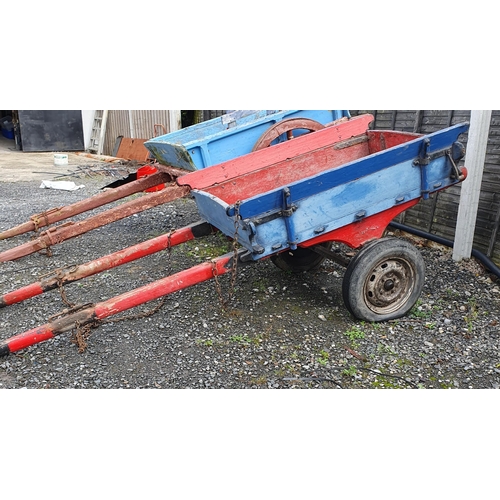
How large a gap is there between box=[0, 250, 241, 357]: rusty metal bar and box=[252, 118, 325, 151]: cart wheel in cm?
244

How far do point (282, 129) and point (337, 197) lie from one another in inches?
91.5

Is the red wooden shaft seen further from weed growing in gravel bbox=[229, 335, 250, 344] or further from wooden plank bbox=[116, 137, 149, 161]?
wooden plank bbox=[116, 137, 149, 161]

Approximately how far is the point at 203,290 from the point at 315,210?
1.52 m

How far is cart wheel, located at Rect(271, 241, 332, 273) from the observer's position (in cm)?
482

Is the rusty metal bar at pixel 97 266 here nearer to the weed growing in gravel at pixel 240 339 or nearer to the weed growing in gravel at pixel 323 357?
the weed growing in gravel at pixel 240 339

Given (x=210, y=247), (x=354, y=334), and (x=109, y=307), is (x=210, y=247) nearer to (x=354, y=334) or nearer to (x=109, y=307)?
(x=354, y=334)

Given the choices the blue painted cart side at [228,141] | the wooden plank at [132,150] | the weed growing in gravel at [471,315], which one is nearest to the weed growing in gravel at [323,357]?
the weed growing in gravel at [471,315]

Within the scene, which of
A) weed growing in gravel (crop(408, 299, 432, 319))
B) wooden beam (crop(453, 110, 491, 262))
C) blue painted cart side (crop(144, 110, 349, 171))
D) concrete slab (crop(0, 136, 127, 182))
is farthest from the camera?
concrete slab (crop(0, 136, 127, 182))

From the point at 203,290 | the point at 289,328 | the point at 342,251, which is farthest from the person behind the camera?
the point at 342,251

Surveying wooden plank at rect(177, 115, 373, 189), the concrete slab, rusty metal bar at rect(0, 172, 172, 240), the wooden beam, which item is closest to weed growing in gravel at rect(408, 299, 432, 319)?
the wooden beam

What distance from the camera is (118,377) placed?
3336 mm

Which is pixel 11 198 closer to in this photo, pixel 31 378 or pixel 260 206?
pixel 31 378

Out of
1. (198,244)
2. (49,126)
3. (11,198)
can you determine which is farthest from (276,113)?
(49,126)

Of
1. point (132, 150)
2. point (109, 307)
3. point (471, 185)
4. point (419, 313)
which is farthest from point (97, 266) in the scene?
point (132, 150)
